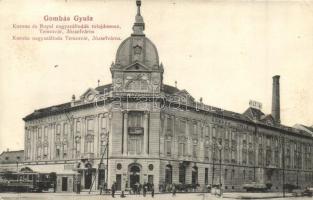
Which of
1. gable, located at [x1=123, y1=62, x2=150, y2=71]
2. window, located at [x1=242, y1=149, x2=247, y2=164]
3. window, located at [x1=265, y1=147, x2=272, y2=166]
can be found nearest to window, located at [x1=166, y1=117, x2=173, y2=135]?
gable, located at [x1=123, y1=62, x2=150, y2=71]

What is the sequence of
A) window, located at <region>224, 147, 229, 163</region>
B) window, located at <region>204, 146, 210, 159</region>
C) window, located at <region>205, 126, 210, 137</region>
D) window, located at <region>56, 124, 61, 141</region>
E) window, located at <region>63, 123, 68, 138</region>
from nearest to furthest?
window, located at <region>63, 123, 68, 138</region> → window, located at <region>204, 146, 210, 159</region> → window, located at <region>56, 124, 61, 141</region> → window, located at <region>205, 126, 210, 137</region> → window, located at <region>224, 147, 229, 163</region>

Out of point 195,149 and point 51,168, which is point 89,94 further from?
point 195,149

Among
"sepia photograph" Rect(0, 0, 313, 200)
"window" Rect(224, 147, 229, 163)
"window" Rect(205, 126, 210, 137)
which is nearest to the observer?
"sepia photograph" Rect(0, 0, 313, 200)

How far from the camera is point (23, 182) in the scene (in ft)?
130

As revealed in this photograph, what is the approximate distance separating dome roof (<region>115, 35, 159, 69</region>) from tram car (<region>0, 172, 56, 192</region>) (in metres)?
11.5

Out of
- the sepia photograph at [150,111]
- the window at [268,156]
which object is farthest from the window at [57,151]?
the window at [268,156]

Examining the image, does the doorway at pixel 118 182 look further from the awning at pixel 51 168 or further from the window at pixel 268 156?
the window at pixel 268 156

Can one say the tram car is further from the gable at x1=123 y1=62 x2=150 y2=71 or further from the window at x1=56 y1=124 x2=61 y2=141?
the window at x1=56 y1=124 x2=61 y2=141

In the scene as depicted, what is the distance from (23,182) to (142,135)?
1061cm

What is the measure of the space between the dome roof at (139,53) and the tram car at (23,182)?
37.6 ft

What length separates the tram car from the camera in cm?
3912

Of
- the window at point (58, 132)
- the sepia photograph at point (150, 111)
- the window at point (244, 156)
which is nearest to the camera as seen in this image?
the sepia photograph at point (150, 111)

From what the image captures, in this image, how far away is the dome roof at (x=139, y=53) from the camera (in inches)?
1815

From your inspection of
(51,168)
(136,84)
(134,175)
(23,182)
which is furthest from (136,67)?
(51,168)
